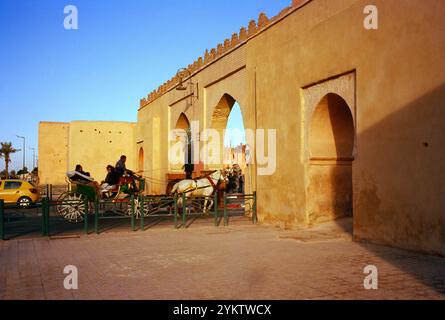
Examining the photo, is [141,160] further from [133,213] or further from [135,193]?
[133,213]

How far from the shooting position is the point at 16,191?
768 inches

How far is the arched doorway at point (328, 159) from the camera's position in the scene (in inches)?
418

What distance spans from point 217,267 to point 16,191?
50.3 ft

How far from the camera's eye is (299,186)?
10922 millimetres

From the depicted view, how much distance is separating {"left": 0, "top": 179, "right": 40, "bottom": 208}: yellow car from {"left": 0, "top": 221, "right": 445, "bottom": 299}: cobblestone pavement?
1062 cm

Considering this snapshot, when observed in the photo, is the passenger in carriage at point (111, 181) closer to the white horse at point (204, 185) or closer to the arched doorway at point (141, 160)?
the white horse at point (204, 185)

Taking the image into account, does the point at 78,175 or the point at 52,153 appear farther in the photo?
the point at 52,153

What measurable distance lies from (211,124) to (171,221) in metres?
4.63

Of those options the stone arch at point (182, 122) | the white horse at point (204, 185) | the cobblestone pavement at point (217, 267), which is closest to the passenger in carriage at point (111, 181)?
the white horse at point (204, 185)

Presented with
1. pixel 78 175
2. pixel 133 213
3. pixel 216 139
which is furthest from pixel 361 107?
pixel 216 139

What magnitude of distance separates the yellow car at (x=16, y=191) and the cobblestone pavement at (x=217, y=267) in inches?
418

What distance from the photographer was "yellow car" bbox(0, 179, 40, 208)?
1942 centimetres
